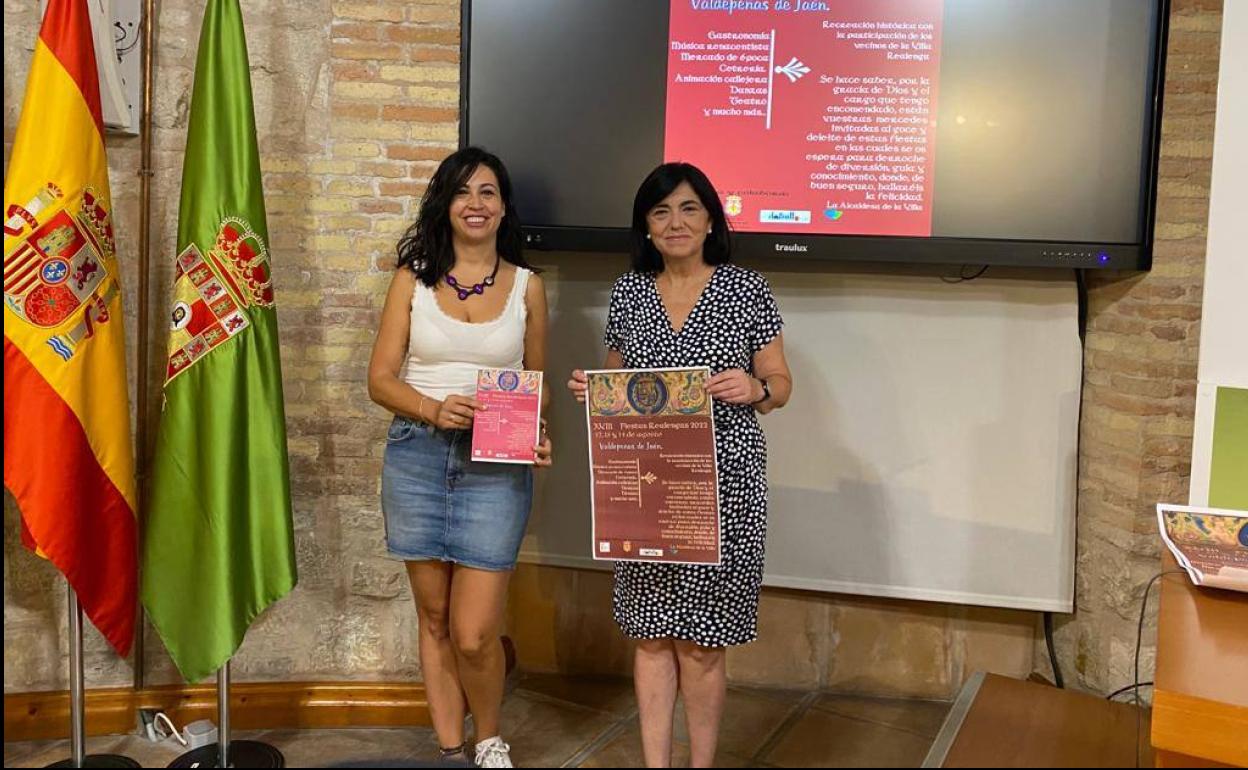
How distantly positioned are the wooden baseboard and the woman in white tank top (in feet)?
2.13

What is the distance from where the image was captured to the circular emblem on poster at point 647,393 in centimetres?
253

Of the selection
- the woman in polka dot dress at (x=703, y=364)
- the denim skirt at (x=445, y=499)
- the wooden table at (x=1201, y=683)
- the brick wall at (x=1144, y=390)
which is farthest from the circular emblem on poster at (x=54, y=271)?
the brick wall at (x=1144, y=390)

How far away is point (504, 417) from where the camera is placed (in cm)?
264

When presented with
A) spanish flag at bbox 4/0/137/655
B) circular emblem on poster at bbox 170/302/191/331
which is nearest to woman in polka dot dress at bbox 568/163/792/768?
circular emblem on poster at bbox 170/302/191/331

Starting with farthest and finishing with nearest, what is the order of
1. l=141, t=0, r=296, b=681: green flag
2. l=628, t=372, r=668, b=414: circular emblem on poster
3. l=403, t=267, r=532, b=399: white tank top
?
l=141, t=0, r=296, b=681: green flag
l=403, t=267, r=532, b=399: white tank top
l=628, t=372, r=668, b=414: circular emblem on poster

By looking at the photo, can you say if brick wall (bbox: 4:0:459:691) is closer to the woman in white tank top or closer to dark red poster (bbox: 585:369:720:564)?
the woman in white tank top

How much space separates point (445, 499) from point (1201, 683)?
1.70m

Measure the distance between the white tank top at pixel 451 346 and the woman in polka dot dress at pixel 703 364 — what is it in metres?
0.23

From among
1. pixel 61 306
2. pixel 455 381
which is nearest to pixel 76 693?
pixel 61 306

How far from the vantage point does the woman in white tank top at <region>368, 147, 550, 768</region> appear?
2762mm

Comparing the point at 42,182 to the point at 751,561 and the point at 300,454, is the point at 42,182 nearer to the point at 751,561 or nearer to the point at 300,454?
the point at 300,454

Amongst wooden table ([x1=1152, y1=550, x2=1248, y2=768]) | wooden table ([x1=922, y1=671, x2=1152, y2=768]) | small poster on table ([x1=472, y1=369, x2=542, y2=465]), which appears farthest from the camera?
small poster on table ([x1=472, y1=369, x2=542, y2=465])

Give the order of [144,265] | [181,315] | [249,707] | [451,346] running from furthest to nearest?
[249,707] → [144,265] → [181,315] → [451,346]

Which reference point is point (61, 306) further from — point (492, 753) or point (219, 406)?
point (492, 753)
